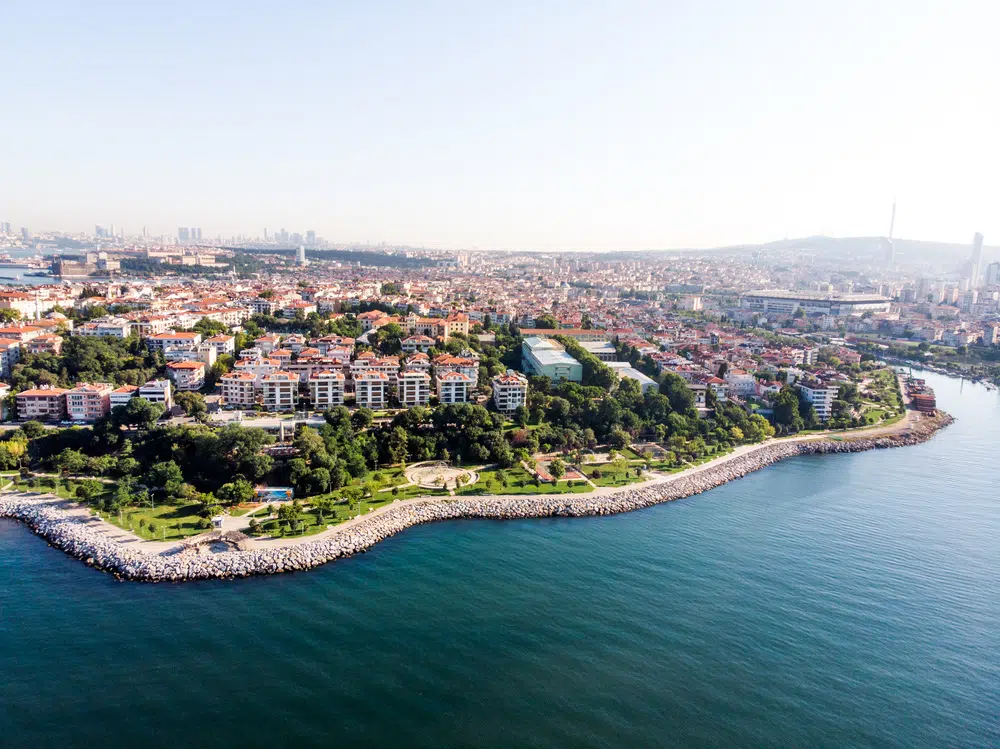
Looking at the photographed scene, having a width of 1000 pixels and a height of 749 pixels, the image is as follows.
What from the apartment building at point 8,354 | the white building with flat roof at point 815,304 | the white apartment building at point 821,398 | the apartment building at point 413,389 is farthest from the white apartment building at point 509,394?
the white building with flat roof at point 815,304

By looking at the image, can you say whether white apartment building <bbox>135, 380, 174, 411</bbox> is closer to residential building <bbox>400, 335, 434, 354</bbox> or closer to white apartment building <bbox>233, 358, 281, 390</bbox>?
white apartment building <bbox>233, 358, 281, 390</bbox>

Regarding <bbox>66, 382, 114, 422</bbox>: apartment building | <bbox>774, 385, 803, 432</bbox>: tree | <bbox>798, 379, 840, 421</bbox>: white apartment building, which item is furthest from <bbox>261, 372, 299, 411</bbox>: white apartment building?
<bbox>798, 379, 840, 421</bbox>: white apartment building

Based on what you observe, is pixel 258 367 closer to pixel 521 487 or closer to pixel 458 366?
pixel 458 366

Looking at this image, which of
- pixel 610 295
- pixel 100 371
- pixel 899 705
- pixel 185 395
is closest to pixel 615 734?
pixel 899 705

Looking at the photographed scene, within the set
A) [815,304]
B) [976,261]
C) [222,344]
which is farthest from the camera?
[976,261]

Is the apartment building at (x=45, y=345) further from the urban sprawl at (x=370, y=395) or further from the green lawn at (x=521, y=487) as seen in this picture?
the green lawn at (x=521, y=487)

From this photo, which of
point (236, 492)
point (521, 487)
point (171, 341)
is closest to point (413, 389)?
point (521, 487)
